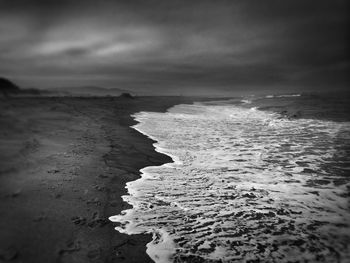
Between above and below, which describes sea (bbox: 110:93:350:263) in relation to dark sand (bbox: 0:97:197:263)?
below

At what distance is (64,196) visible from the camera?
4301 mm

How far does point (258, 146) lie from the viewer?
927cm

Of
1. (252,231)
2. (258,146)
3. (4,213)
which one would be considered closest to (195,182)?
(252,231)

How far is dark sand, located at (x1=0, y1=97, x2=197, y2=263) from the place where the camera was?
3.04 m

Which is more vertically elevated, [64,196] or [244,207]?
[64,196]

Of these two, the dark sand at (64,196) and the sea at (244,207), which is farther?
the sea at (244,207)

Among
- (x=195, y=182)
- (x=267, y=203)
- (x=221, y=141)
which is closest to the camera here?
(x=267, y=203)

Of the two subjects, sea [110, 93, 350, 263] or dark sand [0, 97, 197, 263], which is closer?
dark sand [0, 97, 197, 263]

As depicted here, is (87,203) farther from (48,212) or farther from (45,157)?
(45,157)

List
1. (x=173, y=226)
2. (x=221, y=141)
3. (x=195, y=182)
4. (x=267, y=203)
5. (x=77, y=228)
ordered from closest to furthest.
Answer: (x=77, y=228) → (x=173, y=226) → (x=267, y=203) → (x=195, y=182) → (x=221, y=141)

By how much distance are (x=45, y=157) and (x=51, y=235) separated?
3180mm

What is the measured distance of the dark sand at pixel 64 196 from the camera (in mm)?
3039

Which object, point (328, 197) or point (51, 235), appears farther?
point (328, 197)

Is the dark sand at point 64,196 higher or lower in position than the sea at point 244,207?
higher
